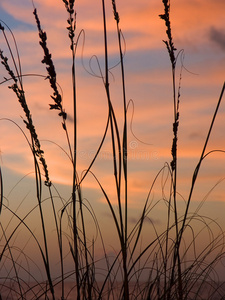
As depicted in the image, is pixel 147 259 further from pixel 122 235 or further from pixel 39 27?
pixel 39 27

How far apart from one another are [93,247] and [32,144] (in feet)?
4.59

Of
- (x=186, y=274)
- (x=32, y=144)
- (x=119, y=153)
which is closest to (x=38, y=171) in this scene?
(x=32, y=144)

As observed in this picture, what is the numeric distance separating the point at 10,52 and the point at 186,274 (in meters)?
1.95

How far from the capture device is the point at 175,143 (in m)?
2.46

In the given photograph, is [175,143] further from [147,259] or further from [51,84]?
[147,259]

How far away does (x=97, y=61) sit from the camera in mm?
2871

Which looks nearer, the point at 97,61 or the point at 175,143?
the point at 175,143

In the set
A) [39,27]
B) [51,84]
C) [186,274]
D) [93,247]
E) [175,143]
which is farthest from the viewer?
[93,247]

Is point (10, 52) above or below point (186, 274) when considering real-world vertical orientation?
above

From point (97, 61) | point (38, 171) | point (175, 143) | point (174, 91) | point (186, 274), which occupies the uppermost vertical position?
point (97, 61)

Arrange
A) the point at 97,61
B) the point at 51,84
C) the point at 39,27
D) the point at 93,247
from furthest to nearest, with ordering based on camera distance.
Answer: the point at 93,247, the point at 97,61, the point at 39,27, the point at 51,84

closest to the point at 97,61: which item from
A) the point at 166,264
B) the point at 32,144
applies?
the point at 32,144

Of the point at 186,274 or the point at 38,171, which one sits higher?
the point at 38,171

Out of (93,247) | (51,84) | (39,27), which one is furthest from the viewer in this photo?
(93,247)
